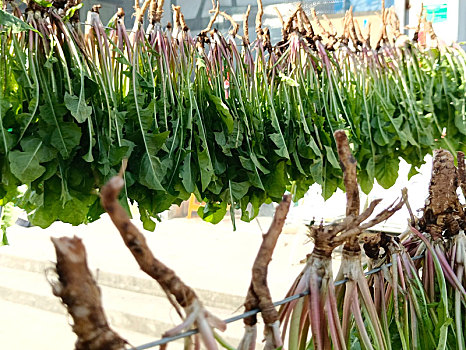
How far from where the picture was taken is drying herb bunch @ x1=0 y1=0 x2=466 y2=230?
0.98m

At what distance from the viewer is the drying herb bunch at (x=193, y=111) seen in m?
0.98

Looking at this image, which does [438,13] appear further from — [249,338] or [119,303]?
[249,338]

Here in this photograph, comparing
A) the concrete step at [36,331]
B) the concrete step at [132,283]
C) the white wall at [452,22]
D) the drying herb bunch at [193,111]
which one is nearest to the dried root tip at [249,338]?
→ the drying herb bunch at [193,111]

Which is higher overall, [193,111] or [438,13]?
[438,13]

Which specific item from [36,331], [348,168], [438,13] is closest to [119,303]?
[36,331]

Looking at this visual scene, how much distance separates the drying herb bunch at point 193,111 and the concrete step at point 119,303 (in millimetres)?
1619

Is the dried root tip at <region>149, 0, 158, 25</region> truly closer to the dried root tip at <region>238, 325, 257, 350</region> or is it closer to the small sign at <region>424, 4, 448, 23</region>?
the dried root tip at <region>238, 325, 257, 350</region>

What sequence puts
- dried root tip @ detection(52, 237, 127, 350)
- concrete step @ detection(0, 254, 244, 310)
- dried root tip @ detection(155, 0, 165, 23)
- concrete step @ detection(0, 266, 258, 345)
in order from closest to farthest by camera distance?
dried root tip @ detection(52, 237, 127, 350)
dried root tip @ detection(155, 0, 165, 23)
concrete step @ detection(0, 266, 258, 345)
concrete step @ detection(0, 254, 244, 310)

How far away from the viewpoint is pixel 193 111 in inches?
47.2

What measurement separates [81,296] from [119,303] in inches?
128

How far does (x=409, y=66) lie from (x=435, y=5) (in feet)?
5.99

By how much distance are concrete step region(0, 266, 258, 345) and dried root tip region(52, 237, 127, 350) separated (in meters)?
2.49

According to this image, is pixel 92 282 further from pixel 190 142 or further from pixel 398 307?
pixel 190 142

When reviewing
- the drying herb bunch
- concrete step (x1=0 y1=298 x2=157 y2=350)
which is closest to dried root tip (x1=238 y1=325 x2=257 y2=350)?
the drying herb bunch
